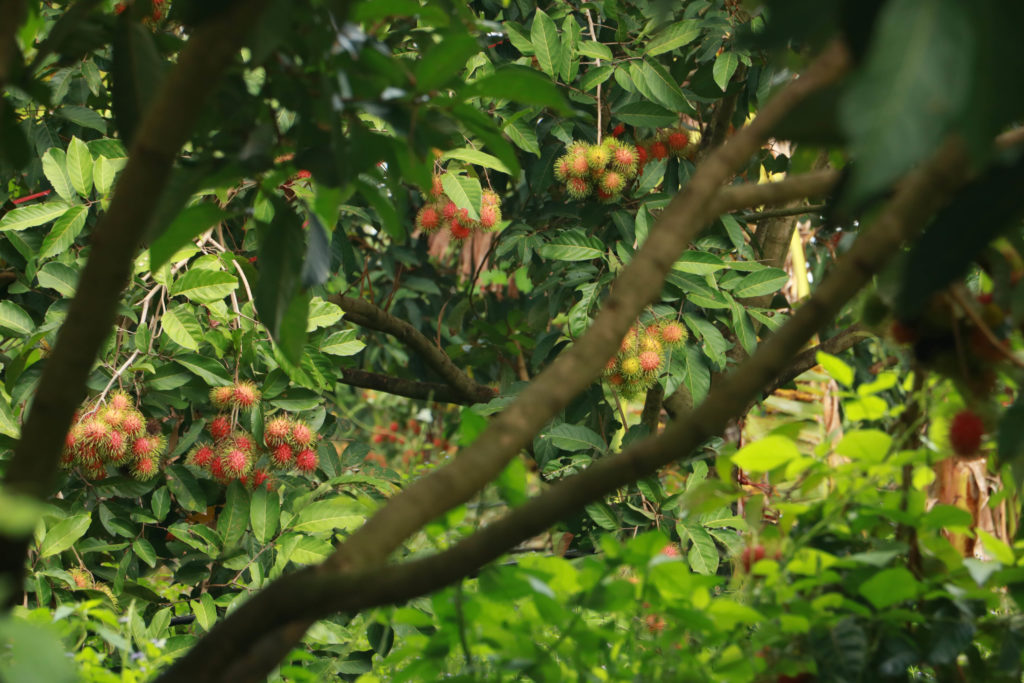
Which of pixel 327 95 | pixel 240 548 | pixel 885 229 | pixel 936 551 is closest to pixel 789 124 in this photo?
pixel 885 229

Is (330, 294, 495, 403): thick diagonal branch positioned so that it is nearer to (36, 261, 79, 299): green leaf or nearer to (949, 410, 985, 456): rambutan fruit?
(36, 261, 79, 299): green leaf

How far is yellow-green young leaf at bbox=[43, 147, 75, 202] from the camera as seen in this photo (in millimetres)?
1338

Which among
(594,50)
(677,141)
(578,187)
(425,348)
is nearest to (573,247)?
(578,187)

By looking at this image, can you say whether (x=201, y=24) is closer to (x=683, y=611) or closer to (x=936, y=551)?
(x=683, y=611)

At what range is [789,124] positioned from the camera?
1.14ft

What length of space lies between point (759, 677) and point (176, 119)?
476 millimetres

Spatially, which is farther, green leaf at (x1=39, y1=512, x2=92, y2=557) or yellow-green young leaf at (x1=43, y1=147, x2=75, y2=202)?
yellow-green young leaf at (x1=43, y1=147, x2=75, y2=202)

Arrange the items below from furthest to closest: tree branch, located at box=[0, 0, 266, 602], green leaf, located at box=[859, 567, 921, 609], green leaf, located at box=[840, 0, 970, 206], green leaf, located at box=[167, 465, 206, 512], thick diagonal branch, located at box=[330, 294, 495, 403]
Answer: thick diagonal branch, located at box=[330, 294, 495, 403]
green leaf, located at box=[167, 465, 206, 512]
green leaf, located at box=[859, 567, 921, 609]
tree branch, located at box=[0, 0, 266, 602]
green leaf, located at box=[840, 0, 970, 206]

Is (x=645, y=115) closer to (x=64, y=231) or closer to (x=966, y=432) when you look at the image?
(x=64, y=231)

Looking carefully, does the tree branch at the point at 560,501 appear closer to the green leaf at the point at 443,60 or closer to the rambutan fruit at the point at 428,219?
the green leaf at the point at 443,60

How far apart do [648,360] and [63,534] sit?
86 centimetres

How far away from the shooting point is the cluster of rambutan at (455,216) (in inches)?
60.6

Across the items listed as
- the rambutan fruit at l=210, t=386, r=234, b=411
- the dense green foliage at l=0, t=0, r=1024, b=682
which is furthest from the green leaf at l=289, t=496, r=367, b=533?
the rambutan fruit at l=210, t=386, r=234, b=411

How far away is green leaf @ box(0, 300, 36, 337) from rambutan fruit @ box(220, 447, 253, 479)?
0.34 meters
